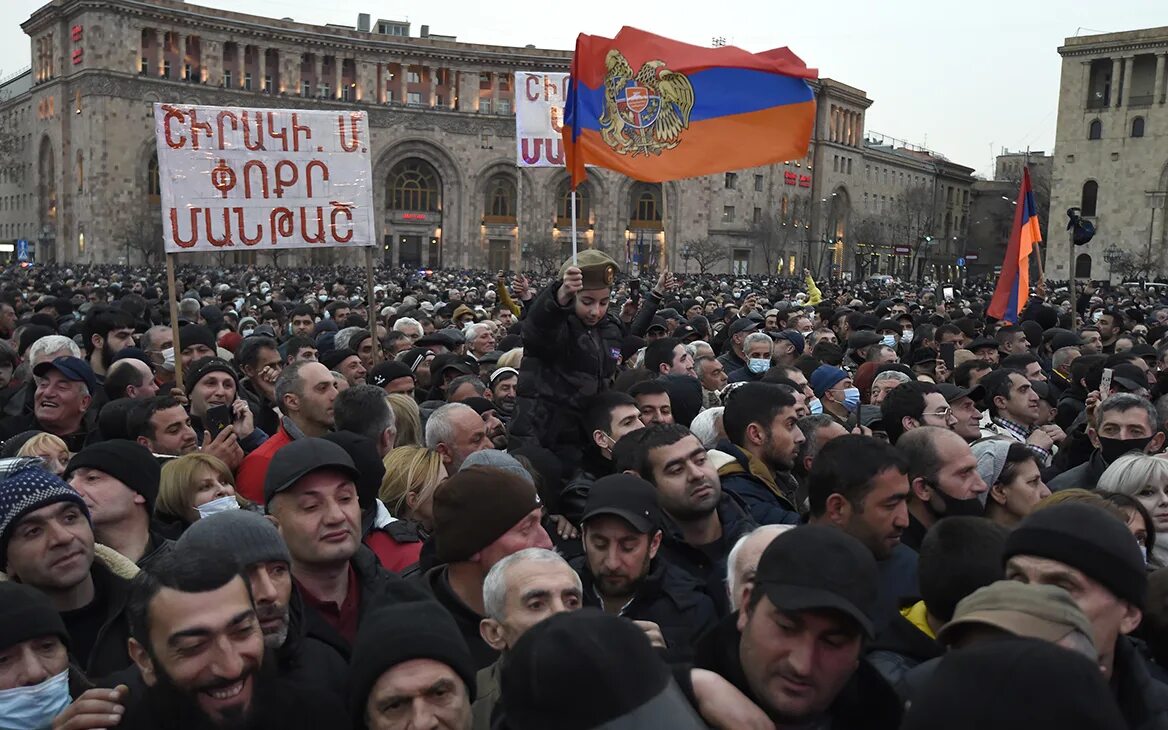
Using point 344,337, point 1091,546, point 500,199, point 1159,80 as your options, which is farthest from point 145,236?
point 1091,546

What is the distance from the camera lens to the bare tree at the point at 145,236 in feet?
187

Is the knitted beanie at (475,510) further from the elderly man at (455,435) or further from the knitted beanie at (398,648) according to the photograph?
the elderly man at (455,435)

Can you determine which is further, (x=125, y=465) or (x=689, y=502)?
(x=689, y=502)

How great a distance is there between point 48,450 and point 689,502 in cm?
302

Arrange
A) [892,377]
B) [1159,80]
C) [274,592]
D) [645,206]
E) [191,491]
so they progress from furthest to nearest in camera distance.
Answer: [645,206] < [1159,80] < [892,377] < [191,491] < [274,592]

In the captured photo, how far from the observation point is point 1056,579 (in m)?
2.77

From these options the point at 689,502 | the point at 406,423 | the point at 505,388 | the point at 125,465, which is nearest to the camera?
the point at 125,465

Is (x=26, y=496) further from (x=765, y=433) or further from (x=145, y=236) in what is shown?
(x=145, y=236)

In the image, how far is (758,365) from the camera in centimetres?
928

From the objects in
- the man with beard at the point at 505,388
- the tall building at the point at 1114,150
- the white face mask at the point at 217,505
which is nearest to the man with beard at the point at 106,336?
the man with beard at the point at 505,388

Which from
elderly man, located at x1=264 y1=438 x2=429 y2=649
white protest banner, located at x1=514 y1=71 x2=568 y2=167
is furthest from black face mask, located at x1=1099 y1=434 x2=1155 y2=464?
white protest banner, located at x1=514 y1=71 x2=568 y2=167

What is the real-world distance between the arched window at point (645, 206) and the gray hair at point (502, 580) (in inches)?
2758

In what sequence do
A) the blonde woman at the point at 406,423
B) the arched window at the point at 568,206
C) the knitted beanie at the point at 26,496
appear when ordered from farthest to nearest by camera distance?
the arched window at the point at 568,206 < the blonde woman at the point at 406,423 < the knitted beanie at the point at 26,496

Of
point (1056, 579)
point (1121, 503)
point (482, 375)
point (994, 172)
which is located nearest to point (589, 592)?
point (1056, 579)
